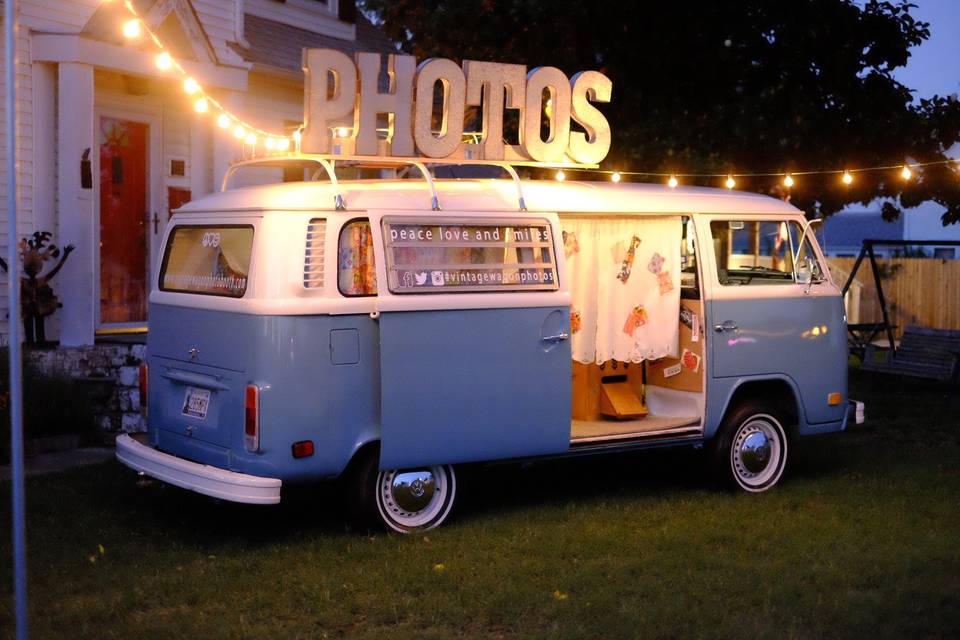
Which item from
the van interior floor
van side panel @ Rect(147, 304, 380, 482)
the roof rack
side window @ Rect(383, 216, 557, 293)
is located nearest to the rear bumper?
van side panel @ Rect(147, 304, 380, 482)

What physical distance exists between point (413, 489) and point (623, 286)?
226 cm

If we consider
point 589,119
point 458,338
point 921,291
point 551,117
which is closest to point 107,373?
point 458,338

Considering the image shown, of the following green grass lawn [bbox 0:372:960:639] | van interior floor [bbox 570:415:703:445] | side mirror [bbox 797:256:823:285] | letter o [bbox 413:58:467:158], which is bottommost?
green grass lawn [bbox 0:372:960:639]

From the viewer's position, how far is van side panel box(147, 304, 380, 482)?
717cm

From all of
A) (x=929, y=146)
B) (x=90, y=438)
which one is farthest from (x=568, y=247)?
(x=929, y=146)

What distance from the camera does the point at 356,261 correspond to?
755 cm

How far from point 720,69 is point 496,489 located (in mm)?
8643

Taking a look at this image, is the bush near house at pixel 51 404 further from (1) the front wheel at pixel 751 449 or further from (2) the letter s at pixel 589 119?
(1) the front wheel at pixel 751 449

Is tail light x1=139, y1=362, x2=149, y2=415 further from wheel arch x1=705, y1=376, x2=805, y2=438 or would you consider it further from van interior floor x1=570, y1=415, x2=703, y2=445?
wheel arch x1=705, y1=376, x2=805, y2=438

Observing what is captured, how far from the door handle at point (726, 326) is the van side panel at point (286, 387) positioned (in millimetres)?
2723

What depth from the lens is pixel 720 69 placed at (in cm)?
1611

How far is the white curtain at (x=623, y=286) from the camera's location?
8828 mm

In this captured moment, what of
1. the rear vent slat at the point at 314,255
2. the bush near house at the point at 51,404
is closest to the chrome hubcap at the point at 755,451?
the rear vent slat at the point at 314,255

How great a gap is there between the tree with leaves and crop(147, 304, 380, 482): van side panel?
340 inches
